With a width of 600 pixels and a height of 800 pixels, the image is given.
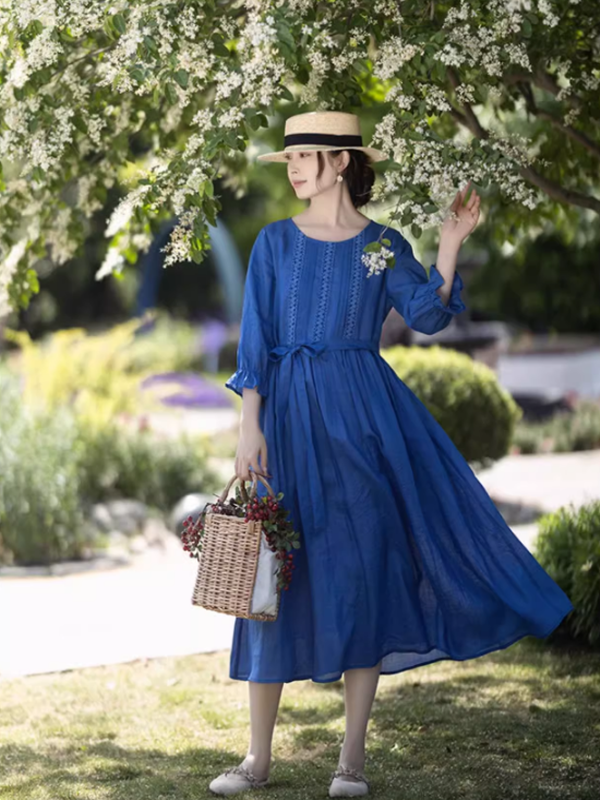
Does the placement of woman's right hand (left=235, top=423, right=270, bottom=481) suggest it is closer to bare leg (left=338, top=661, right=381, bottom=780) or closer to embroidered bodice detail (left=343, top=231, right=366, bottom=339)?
embroidered bodice detail (left=343, top=231, right=366, bottom=339)

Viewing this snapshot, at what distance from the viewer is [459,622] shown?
10.9 feet

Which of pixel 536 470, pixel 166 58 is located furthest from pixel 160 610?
pixel 536 470

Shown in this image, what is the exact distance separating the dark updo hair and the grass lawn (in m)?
1.66

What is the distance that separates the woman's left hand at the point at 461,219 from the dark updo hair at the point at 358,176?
319mm

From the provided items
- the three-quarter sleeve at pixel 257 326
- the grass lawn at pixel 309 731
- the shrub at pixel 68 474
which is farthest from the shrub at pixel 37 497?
the three-quarter sleeve at pixel 257 326

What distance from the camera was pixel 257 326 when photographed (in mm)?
3295

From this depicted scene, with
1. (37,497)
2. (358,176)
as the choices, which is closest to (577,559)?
(358,176)

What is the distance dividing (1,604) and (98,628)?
2.35ft

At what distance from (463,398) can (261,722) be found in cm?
484

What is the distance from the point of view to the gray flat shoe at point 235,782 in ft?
10.9

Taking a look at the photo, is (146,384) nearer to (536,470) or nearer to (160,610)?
(536,470)

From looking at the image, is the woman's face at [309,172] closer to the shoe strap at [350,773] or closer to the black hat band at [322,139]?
the black hat band at [322,139]

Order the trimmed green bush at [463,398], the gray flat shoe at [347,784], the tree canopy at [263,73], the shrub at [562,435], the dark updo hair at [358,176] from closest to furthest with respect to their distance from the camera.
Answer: the tree canopy at [263,73] → the gray flat shoe at [347,784] → the dark updo hair at [358,176] → the trimmed green bush at [463,398] → the shrub at [562,435]

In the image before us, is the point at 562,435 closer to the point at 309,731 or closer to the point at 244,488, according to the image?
the point at 309,731
